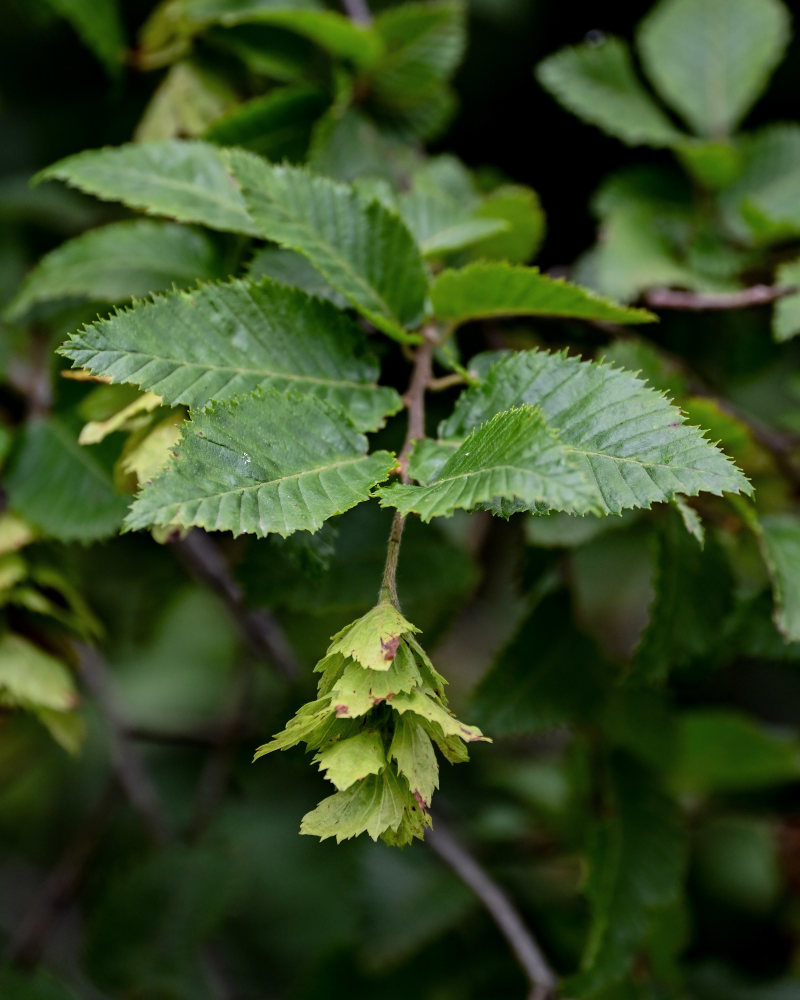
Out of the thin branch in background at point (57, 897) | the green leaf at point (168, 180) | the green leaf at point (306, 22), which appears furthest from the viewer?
the thin branch in background at point (57, 897)

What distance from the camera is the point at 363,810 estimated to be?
0.61 m

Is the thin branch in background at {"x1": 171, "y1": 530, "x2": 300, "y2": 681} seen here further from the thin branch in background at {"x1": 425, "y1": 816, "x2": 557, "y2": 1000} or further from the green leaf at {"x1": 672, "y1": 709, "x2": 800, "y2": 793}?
the green leaf at {"x1": 672, "y1": 709, "x2": 800, "y2": 793}

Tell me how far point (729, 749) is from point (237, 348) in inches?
47.5

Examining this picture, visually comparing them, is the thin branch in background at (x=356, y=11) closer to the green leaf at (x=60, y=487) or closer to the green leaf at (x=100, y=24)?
the green leaf at (x=100, y=24)

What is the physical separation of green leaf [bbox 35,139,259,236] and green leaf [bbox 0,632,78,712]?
1.61ft

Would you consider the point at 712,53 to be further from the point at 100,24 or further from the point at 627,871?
the point at 627,871

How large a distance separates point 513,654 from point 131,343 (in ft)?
2.06

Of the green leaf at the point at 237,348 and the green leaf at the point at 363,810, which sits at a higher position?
the green leaf at the point at 237,348

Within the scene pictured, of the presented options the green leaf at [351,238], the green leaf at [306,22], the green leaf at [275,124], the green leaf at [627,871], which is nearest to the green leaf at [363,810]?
the green leaf at [351,238]

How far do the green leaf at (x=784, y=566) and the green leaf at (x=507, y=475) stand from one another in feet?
1.40

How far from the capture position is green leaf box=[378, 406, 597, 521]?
513 millimetres

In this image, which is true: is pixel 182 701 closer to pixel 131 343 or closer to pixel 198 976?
pixel 198 976

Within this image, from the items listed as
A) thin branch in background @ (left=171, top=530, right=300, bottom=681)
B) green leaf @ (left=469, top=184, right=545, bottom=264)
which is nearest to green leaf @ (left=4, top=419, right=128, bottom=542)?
thin branch in background @ (left=171, top=530, right=300, bottom=681)

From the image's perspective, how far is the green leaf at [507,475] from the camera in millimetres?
513
